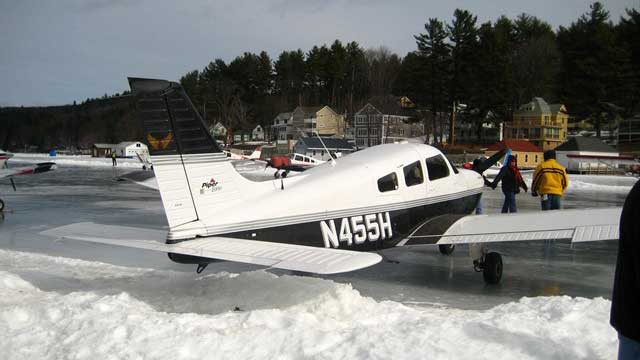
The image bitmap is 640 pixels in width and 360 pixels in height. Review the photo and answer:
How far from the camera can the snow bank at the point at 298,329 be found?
385 cm

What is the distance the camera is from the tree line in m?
62.2

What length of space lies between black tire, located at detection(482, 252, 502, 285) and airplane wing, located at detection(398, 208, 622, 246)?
0.51 metres

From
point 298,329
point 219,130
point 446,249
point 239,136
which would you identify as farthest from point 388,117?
point 239,136

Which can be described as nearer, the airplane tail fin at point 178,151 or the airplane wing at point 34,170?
the airplane tail fin at point 178,151

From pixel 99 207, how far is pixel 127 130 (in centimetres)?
13214

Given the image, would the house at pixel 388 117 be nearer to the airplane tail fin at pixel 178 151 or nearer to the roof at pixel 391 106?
the roof at pixel 391 106

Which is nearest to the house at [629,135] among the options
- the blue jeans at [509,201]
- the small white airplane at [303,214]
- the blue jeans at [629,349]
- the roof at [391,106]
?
the roof at [391,106]

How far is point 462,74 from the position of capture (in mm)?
61594

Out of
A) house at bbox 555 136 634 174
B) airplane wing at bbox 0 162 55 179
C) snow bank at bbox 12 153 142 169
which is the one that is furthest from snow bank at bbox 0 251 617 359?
house at bbox 555 136 634 174

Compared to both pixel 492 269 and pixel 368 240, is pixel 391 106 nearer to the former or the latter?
pixel 492 269

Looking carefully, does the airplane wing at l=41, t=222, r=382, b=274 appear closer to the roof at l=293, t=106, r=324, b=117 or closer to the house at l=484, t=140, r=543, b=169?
the house at l=484, t=140, r=543, b=169

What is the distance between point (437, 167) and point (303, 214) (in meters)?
3.06

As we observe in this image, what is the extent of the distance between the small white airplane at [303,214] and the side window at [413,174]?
16 millimetres

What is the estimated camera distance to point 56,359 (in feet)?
12.9
